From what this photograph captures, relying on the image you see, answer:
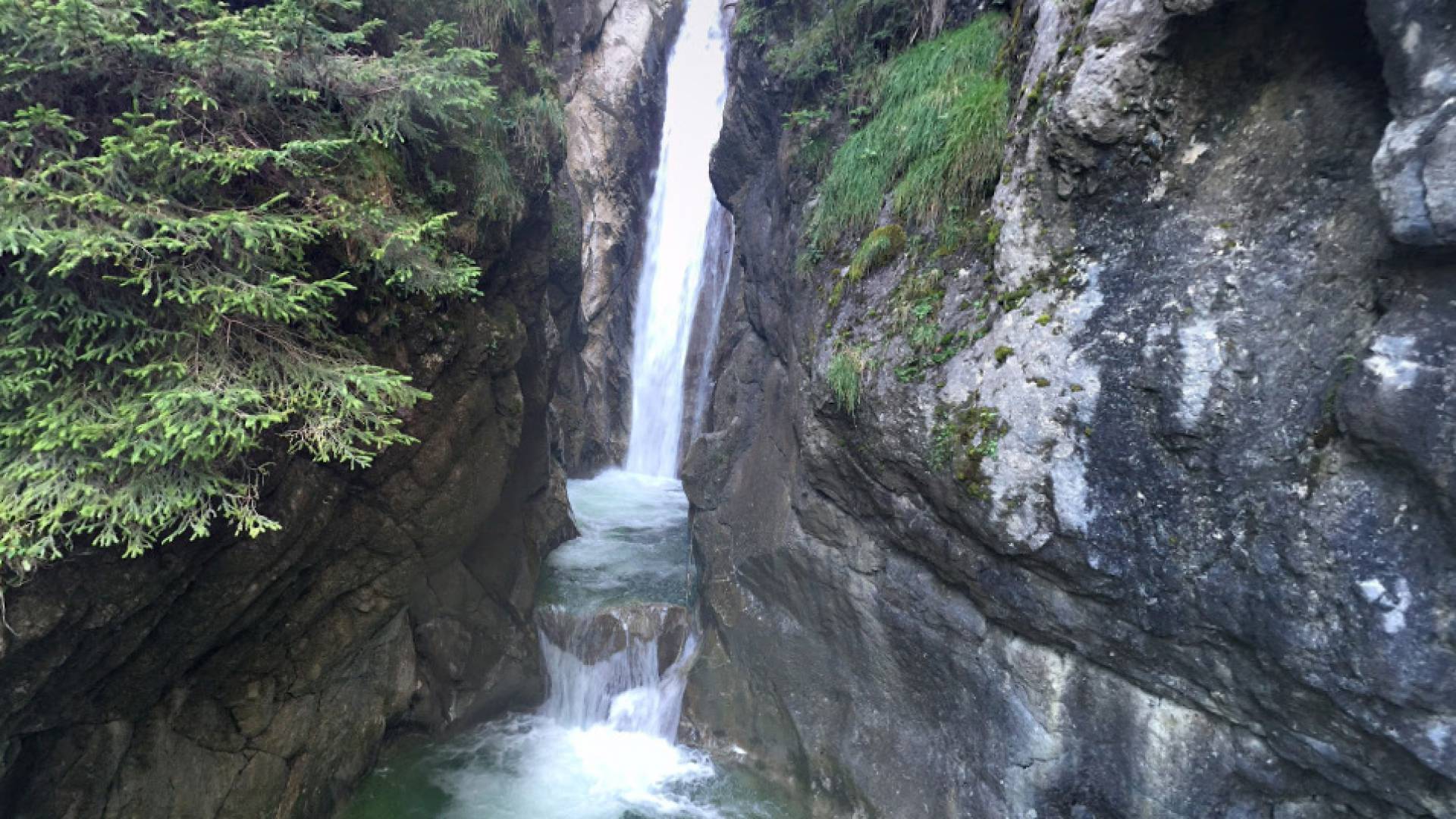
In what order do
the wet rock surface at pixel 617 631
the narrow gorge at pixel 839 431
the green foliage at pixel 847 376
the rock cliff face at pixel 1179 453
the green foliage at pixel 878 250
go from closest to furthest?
the rock cliff face at pixel 1179 453 < the narrow gorge at pixel 839 431 < the green foliage at pixel 847 376 < the green foliage at pixel 878 250 < the wet rock surface at pixel 617 631

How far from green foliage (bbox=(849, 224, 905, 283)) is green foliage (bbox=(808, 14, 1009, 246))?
21 centimetres

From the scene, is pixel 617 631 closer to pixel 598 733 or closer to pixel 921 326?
pixel 598 733

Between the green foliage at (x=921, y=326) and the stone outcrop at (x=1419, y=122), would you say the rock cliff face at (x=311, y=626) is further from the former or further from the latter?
the stone outcrop at (x=1419, y=122)

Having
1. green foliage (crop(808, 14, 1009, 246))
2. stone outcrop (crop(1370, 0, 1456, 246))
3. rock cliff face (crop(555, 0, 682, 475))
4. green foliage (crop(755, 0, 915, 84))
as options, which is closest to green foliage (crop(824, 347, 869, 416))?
green foliage (crop(808, 14, 1009, 246))

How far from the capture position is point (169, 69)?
448 cm

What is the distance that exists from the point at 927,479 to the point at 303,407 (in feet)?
16.2

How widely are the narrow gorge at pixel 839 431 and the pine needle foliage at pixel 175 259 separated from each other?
4cm

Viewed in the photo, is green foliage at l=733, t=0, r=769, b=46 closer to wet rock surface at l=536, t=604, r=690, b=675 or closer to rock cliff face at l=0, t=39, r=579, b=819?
rock cliff face at l=0, t=39, r=579, b=819

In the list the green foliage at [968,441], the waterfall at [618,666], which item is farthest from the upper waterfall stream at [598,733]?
the green foliage at [968,441]

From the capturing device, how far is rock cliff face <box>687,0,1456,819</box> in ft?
11.1

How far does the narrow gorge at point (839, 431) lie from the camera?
3.66 metres

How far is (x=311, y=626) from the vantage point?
593 centimetres

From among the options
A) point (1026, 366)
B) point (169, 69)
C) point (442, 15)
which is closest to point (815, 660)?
point (1026, 366)

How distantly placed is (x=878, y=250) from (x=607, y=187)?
1616cm
